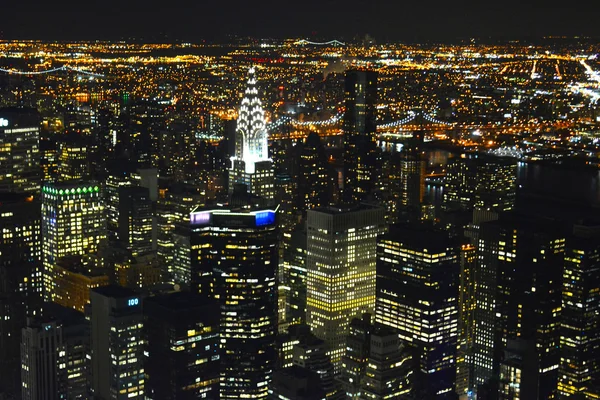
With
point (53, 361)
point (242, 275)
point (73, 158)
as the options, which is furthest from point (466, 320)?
point (73, 158)

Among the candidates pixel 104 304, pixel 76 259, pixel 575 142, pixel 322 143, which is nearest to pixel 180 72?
pixel 322 143

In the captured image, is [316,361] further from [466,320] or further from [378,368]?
[466,320]

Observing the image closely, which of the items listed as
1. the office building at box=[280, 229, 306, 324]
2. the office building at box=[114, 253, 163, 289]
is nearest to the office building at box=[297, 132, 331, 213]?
the office building at box=[280, 229, 306, 324]

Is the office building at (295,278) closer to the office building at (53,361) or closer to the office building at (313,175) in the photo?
the office building at (313,175)

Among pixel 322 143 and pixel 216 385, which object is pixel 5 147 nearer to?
pixel 322 143

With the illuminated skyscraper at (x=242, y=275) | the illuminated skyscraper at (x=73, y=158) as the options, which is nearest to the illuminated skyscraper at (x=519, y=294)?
the illuminated skyscraper at (x=242, y=275)

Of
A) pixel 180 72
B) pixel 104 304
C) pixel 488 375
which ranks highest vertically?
pixel 180 72
